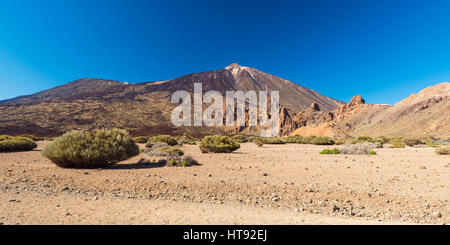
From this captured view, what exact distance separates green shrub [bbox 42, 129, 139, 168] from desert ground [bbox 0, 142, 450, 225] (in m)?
0.91

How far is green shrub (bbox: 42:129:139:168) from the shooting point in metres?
7.93

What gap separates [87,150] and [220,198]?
19.2 ft

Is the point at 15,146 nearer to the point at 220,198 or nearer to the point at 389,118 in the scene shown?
the point at 220,198

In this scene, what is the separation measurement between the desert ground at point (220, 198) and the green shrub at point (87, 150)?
910mm

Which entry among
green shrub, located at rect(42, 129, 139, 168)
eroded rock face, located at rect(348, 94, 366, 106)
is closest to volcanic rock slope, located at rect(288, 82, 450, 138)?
eroded rock face, located at rect(348, 94, 366, 106)

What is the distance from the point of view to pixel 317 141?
26.2 meters

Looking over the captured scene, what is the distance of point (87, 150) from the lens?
7984mm

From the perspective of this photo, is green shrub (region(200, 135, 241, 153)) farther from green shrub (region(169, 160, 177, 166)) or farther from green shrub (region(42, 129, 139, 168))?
green shrub (region(42, 129, 139, 168))

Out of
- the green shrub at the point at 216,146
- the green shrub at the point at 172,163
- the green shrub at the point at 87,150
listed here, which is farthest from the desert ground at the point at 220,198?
the green shrub at the point at 216,146

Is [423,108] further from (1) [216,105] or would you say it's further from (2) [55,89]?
(2) [55,89]

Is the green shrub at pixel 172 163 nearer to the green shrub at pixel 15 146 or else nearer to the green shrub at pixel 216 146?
the green shrub at pixel 216 146
